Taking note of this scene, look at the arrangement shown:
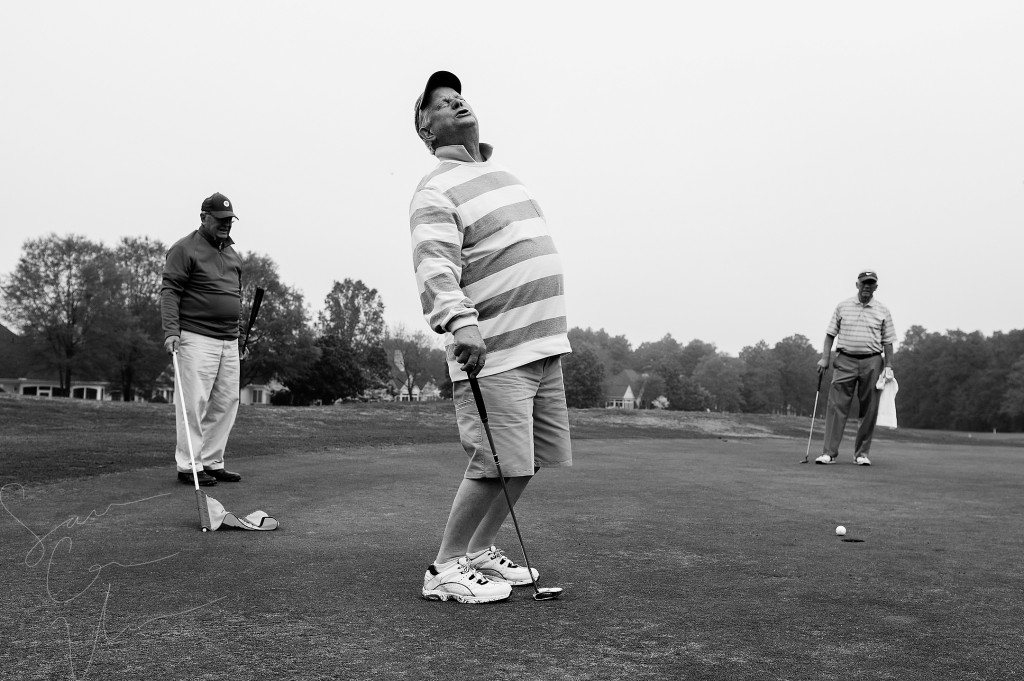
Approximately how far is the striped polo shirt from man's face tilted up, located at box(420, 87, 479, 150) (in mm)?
8306

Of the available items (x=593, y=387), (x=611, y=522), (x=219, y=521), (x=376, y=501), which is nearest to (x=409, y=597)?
(x=219, y=521)

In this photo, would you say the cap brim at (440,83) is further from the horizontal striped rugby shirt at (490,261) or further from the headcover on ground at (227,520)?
the headcover on ground at (227,520)

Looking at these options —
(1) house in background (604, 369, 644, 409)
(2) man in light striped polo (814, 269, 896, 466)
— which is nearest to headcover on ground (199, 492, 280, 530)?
(2) man in light striped polo (814, 269, 896, 466)

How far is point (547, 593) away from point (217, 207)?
5.16m

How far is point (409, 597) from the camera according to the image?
3.20 meters

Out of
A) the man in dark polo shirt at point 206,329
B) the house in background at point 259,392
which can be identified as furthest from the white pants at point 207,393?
the house in background at point 259,392

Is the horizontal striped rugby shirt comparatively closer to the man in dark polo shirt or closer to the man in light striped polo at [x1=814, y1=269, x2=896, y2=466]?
the man in dark polo shirt

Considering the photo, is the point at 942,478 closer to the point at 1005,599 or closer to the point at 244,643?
the point at 1005,599

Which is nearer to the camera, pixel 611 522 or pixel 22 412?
pixel 611 522

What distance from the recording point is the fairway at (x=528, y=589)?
2381mm

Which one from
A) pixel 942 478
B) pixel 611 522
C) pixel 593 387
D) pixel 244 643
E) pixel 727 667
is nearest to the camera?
pixel 727 667

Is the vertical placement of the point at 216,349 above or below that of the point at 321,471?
above

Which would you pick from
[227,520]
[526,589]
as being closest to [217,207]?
[227,520]

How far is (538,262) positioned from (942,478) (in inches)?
254
